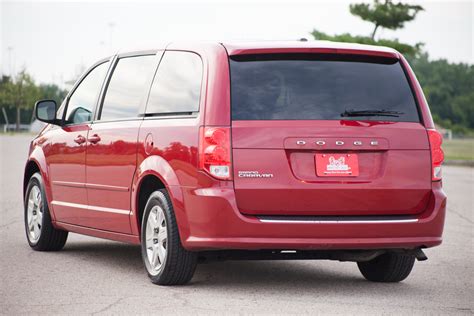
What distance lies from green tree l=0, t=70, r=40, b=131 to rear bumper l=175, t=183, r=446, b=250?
122406 mm

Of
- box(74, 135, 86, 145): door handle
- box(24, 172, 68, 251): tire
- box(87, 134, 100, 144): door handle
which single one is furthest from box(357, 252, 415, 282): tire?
box(24, 172, 68, 251): tire

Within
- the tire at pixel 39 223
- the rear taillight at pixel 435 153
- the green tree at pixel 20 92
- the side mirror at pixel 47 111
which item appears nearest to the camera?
the rear taillight at pixel 435 153

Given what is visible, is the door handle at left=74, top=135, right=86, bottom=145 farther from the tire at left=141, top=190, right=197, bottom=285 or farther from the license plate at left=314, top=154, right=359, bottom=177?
the license plate at left=314, top=154, right=359, bottom=177

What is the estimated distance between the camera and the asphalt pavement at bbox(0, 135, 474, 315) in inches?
270

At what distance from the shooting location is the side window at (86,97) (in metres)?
9.42

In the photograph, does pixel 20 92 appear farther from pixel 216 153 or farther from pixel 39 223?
pixel 216 153

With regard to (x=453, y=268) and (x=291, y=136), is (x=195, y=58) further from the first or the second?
(x=453, y=268)

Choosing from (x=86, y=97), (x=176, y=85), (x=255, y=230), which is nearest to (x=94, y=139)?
(x=86, y=97)

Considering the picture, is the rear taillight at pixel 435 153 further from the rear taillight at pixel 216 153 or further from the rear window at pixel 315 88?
the rear taillight at pixel 216 153

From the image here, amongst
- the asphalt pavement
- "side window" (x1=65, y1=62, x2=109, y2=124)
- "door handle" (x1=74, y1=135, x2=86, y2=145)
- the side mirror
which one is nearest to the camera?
the asphalt pavement

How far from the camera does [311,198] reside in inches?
287

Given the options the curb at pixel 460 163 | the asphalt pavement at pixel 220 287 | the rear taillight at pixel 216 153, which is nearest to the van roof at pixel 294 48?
the rear taillight at pixel 216 153

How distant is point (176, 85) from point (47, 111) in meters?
2.35

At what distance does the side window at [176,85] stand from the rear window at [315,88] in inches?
14.6
